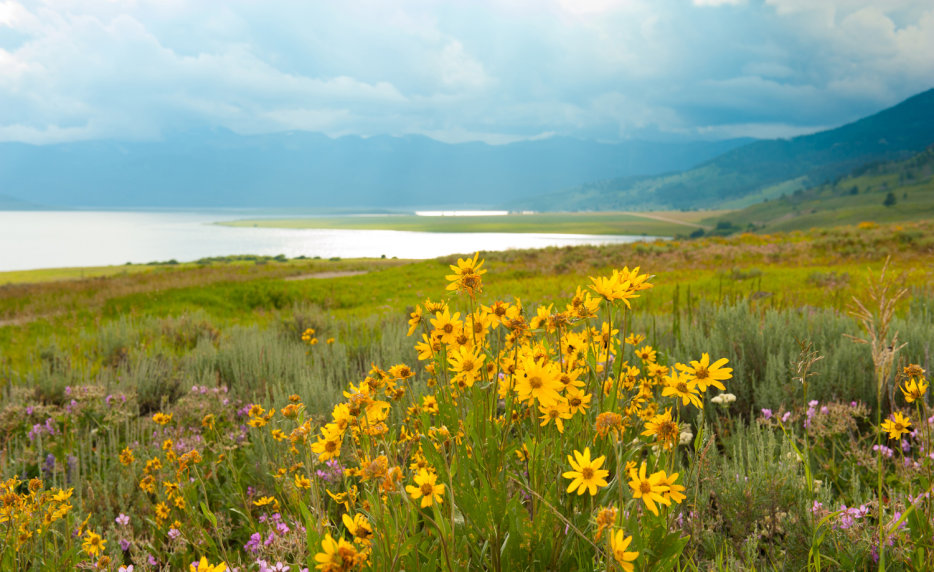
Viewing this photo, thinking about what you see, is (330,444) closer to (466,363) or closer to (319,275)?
(466,363)

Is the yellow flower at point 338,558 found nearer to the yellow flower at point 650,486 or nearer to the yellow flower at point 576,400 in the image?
the yellow flower at point 650,486

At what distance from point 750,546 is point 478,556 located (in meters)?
0.98

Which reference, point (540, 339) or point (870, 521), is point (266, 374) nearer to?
point (540, 339)

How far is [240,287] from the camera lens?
1852cm

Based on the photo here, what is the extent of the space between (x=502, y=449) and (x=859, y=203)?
204210mm

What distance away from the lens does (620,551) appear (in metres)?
1.19

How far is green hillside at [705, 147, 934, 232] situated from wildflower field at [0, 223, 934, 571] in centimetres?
15095

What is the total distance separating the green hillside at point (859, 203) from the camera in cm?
12900

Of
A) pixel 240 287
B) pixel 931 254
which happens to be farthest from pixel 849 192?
pixel 240 287

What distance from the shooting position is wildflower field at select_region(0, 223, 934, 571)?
5.16ft

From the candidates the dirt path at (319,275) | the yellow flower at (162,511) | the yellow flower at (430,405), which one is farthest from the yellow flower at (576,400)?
the dirt path at (319,275)

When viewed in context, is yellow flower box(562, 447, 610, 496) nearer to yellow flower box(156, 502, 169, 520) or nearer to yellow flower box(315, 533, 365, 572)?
yellow flower box(315, 533, 365, 572)

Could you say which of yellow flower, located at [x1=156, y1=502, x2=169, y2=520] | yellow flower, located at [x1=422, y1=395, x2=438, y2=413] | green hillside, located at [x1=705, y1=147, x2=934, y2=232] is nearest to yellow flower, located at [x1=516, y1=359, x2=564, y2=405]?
yellow flower, located at [x1=422, y1=395, x2=438, y2=413]

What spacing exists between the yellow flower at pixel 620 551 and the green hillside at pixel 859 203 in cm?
15402
